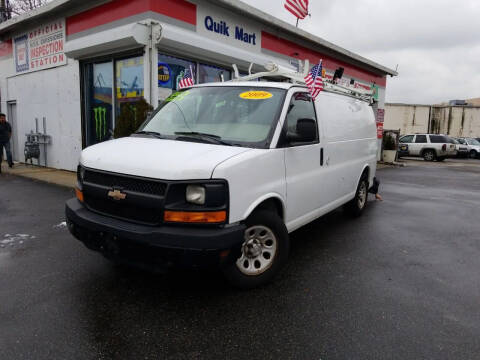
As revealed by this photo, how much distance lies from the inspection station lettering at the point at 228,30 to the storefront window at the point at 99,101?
2.84 meters

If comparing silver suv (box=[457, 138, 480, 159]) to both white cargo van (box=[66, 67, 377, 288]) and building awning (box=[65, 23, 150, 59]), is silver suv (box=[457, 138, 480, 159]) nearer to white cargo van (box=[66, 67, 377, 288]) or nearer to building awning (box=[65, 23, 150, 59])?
building awning (box=[65, 23, 150, 59])

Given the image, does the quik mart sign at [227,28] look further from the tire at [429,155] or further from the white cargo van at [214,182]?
the tire at [429,155]

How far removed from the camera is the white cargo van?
2956 millimetres

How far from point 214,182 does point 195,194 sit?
18 cm

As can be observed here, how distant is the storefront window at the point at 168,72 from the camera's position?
29.8ft

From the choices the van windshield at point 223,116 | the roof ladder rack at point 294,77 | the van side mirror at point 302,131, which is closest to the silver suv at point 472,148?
the roof ladder rack at point 294,77

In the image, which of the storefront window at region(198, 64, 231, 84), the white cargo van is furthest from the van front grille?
the storefront window at region(198, 64, 231, 84)

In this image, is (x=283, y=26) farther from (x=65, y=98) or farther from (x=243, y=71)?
(x=65, y=98)

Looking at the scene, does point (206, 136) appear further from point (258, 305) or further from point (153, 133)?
point (258, 305)

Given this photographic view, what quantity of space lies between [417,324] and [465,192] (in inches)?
340

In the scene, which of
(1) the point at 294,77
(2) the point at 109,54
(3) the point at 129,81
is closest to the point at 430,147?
(3) the point at 129,81

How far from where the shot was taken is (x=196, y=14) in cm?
940

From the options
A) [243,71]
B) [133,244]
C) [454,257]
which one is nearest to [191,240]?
[133,244]

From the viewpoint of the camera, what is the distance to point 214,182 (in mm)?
2969
